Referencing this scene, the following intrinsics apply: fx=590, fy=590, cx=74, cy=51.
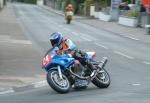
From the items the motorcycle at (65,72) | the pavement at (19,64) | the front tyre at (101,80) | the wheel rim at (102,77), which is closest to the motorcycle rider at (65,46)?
the motorcycle at (65,72)

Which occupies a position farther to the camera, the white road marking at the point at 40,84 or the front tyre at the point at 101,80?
the white road marking at the point at 40,84

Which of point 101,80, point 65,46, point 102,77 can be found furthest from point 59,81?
point 102,77

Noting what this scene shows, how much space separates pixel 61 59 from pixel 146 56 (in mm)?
10206

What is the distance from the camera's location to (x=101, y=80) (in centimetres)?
1357

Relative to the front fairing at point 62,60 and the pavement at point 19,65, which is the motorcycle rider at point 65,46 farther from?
the pavement at point 19,65

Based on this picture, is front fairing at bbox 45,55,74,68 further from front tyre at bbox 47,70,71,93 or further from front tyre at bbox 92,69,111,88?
front tyre at bbox 92,69,111,88

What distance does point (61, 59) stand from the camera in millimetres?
12945

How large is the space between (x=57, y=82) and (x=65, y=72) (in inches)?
18.0

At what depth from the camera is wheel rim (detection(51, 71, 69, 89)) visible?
41.7 ft

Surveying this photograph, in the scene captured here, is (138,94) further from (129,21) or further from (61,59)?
(129,21)

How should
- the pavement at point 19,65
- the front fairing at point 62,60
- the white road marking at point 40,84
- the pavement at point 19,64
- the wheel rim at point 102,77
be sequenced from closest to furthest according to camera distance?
the front fairing at point 62,60, the wheel rim at point 102,77, the white road marking at point 40,84, the pavement at point 19,64, the pavement at point 19,65

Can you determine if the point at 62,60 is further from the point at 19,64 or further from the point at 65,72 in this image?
the point at 19,64

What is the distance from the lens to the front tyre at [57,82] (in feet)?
41.5

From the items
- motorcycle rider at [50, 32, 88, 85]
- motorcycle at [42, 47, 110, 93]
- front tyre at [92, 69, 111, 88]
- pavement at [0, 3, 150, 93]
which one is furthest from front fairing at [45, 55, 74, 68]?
pavement at [0, 3, 150, 93]
